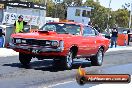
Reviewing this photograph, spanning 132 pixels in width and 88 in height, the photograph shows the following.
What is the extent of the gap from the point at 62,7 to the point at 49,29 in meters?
82.4

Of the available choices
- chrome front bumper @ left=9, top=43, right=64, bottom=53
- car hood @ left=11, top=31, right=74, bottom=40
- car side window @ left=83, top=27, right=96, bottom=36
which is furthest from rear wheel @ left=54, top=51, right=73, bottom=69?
car side window @ left=83, top=27, right=96, bottom=36

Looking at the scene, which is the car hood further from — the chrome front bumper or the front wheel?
the front wheel

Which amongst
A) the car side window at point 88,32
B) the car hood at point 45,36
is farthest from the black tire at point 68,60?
the car side window at point 88,32

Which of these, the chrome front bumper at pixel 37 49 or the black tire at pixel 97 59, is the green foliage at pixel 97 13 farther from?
the chrome front bumper at pixel 37 49

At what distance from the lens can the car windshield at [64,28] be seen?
42.0 feet

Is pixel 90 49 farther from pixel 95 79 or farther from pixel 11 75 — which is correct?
pixel 95 79

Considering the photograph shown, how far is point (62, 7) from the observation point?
94.9 meters

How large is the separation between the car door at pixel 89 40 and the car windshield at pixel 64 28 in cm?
36

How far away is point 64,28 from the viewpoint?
12.9m

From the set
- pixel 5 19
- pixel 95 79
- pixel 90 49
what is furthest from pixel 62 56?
pixel 5 19

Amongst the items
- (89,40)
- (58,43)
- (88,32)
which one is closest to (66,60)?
(58,43)

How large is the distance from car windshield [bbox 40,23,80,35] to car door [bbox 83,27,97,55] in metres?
0.36

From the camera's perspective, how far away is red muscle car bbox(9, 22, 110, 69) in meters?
11.5

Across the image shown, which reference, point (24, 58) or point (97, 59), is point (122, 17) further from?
point (24, 58)
